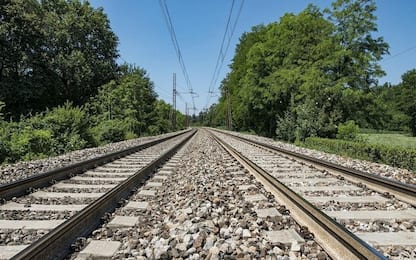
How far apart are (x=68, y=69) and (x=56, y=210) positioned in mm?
38103

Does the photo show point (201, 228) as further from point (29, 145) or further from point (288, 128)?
point (288, 128)

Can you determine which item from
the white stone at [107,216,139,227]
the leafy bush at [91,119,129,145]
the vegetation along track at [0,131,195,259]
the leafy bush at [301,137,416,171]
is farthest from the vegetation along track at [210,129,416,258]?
the leafy bush at [91,119,129,145]

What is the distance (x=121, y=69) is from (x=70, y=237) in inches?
1806

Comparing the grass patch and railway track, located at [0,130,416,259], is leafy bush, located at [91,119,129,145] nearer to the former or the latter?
railway track, located at [0,130,416,259]

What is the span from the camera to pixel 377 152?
1179 centimetres

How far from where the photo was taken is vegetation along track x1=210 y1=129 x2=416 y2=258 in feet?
11.0

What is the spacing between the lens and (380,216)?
163 inches

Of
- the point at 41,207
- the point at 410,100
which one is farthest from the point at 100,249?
the point at 410,100

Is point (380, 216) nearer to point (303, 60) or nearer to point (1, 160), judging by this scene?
point (1, 160)

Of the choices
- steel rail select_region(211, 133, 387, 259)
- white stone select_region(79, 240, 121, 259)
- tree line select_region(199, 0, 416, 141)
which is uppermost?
tree line select_region(199, 0, 416, 141)

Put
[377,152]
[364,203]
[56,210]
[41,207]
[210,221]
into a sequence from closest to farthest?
[210,221] < [56,210] < [41,207] < [364,203] < [377,152]

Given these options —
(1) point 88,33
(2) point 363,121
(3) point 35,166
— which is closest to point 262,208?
(3) point 35,166

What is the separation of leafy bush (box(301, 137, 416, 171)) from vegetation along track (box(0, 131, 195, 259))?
7.99 meters

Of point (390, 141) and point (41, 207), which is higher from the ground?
point (41, 207)
